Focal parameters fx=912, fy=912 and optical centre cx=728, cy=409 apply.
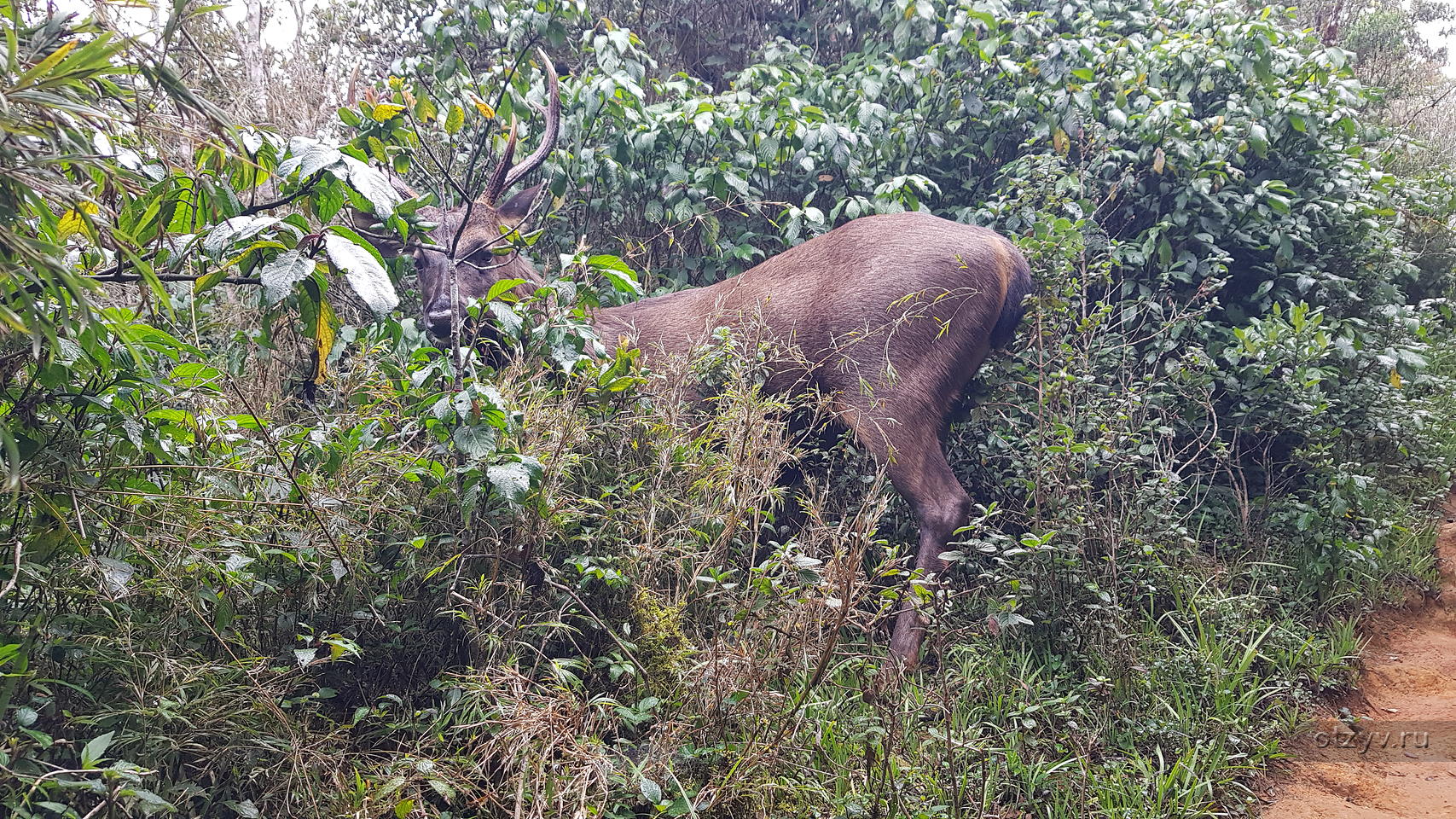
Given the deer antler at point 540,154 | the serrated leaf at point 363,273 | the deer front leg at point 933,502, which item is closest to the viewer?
the serrated leaf at point 363,273

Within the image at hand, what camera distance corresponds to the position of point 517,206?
17.9 feet

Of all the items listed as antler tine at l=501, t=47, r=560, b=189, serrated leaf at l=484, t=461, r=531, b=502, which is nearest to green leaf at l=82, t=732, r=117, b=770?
serrated leaf at l=484, t=461, r=531, b=502

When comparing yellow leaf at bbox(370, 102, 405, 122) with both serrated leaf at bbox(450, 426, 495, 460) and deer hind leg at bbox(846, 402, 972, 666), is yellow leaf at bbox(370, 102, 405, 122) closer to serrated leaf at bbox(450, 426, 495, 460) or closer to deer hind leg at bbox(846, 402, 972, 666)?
serrated leaf at bbox(450, 426, 495, 460)

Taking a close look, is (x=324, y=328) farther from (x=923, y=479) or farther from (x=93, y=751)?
(x=923, y=479)

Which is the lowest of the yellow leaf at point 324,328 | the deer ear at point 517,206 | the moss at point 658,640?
the moss at point 658,640

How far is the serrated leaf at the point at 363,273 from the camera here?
182 cm

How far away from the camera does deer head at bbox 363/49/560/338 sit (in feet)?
15.7

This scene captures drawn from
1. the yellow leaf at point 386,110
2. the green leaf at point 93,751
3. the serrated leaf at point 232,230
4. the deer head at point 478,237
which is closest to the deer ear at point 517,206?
the deer head at point 478,237

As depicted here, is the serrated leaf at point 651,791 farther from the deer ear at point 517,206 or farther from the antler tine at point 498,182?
the deer ear at point 517,206

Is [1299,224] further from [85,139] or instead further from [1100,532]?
[85,139]

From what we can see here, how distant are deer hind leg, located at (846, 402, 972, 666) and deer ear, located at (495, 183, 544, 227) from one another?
240 centimetres

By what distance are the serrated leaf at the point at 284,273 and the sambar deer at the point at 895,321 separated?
2198 mm

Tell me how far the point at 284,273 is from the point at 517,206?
12.1 feet

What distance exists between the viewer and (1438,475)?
5.27 meters
